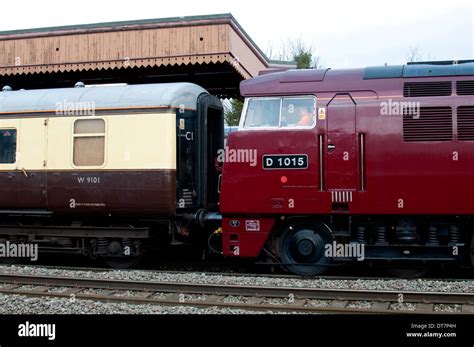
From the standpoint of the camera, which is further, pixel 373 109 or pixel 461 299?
pixel 373 109

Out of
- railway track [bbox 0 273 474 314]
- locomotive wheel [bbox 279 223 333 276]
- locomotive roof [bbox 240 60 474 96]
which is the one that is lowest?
railway track [bbox 0 273 474 314]

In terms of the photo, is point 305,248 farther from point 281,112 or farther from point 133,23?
point 133,23

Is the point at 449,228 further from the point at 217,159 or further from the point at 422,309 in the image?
the point at 217,159

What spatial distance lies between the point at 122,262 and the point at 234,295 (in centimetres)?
319

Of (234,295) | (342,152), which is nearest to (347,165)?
(342,152)

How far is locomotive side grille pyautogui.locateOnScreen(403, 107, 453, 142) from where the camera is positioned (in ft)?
26.2

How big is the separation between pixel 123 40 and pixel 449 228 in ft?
27.7

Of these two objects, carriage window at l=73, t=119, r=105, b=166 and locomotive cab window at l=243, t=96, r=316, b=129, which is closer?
locomotive cab window at l=243, t=96, r=316, b=129

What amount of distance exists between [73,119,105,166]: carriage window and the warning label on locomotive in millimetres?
3124

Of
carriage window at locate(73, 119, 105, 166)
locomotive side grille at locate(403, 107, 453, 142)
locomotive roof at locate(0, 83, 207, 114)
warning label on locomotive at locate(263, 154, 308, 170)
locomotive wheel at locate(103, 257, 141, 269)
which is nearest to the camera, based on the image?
locomotive side grille at locate(403, 107, 453, 142)

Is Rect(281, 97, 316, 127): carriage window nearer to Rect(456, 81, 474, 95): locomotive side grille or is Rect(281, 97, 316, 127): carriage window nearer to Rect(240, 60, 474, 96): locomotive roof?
Rect(240, 60, 474, 96): locomotive roof

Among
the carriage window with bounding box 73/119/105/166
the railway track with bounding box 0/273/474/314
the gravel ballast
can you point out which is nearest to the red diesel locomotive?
the gravel ballast

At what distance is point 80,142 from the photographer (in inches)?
375
